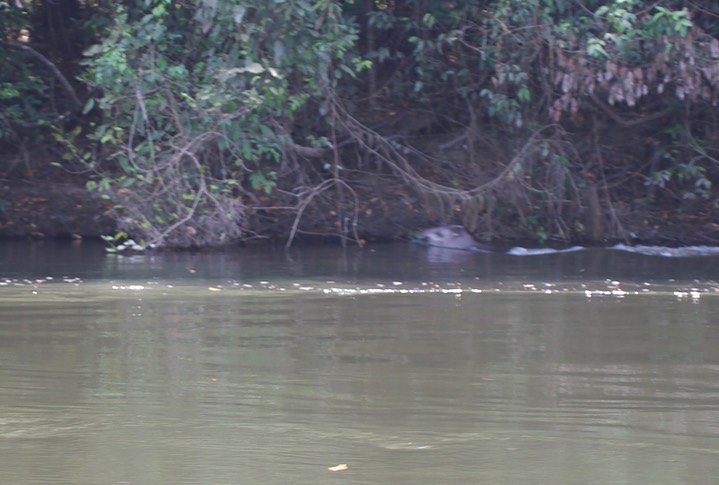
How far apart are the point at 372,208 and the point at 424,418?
8.06m

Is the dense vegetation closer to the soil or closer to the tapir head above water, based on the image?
the soil

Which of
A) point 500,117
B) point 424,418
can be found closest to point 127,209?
point 500,117

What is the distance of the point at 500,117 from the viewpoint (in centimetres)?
1269

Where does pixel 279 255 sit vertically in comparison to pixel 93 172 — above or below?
below

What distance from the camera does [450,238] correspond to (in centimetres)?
1235

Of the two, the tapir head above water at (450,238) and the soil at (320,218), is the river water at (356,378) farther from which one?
the soil at (320,218)

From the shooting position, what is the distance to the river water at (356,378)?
4.39 meters

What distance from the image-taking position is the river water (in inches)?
173

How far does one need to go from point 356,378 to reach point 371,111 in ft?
26.4

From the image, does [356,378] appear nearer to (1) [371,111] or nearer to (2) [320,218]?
(2) [320,218]

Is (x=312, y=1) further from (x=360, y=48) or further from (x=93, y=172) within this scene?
(x=93, y=172)

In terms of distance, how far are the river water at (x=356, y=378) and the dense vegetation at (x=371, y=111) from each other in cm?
204

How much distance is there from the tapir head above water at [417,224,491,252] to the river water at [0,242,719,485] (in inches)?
92.8

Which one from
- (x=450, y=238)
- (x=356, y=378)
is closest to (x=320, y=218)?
(x=450, y=238)
